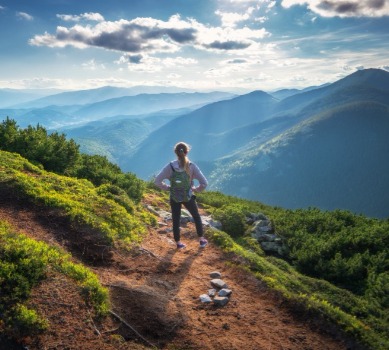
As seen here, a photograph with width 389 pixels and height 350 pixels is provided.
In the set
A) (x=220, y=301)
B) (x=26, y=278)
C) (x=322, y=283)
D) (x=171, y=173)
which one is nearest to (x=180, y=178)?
(x=171, y=173)

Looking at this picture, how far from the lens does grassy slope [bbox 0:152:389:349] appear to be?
22.0 feet

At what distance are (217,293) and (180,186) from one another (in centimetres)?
347

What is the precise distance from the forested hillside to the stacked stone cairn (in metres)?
0.15

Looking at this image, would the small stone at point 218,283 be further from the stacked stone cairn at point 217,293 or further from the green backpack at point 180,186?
the green backpack at point 180,186

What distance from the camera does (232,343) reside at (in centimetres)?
594

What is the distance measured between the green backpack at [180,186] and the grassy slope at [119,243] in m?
1.85

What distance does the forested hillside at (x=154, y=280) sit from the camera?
5.52 m

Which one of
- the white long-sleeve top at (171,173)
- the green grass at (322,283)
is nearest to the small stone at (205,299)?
the green grass at (322,283)

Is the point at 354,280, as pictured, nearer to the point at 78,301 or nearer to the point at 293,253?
the point at 293,253

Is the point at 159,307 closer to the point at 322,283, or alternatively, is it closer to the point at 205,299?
the point at 205,299

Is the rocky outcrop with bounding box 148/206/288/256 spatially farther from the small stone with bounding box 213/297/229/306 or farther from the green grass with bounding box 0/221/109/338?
the green grass with bounding box 0/221/109/338

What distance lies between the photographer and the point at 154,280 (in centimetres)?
784

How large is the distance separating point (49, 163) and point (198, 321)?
11.7 m

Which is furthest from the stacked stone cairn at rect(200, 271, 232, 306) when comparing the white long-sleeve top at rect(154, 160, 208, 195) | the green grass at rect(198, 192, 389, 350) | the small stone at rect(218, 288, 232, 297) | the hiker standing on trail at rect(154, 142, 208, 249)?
the white long-sleeve top at rect(154, 160, 208, 195)
